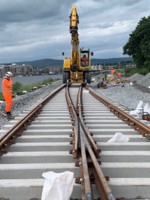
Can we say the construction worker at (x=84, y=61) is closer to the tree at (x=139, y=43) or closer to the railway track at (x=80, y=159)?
the railway track at (x=80, y=159)

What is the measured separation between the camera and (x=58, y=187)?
384 cm

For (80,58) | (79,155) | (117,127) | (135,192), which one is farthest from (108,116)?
(80,58)

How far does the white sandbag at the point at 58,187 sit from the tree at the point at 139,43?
59.4 m

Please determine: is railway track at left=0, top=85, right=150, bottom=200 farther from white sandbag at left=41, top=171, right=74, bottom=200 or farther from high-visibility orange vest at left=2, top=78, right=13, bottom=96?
high-visibility orange vest at left=2, top=78, right=13, bottom=96

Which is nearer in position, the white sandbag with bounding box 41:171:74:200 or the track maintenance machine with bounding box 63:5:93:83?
the white sandbag with bounding box 41:171:74:200

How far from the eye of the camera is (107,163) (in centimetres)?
524

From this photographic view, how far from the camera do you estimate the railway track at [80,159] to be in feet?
13.7

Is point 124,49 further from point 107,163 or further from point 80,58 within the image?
point 107,163

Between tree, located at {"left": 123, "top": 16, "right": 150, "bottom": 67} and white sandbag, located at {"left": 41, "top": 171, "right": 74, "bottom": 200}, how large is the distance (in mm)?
59376

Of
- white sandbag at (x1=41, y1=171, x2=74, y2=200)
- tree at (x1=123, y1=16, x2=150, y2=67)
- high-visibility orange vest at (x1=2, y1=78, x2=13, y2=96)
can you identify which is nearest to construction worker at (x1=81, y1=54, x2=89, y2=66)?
high-visibility orange vest at (x1=2, y1=78, x2=13, y2=96)

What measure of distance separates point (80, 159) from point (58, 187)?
51.1 inches

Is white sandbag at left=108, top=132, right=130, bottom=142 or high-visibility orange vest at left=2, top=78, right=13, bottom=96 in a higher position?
high-visibility orange vest at left=2, top=78, right=13, bottom=96

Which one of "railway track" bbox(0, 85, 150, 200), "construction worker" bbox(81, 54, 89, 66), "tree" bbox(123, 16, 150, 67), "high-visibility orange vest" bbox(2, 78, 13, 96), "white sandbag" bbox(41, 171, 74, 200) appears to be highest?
"tree" bbox(123, 16, 150, 67)

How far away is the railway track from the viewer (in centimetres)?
418
